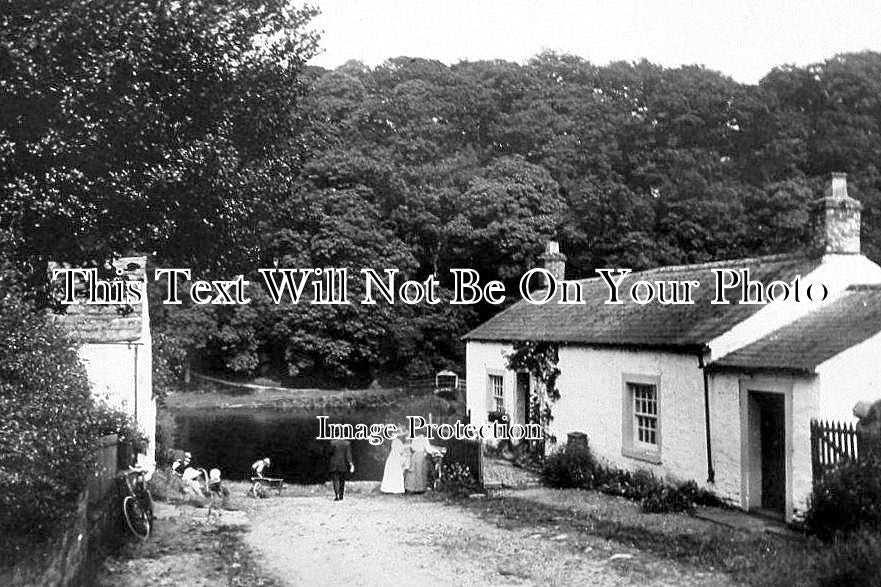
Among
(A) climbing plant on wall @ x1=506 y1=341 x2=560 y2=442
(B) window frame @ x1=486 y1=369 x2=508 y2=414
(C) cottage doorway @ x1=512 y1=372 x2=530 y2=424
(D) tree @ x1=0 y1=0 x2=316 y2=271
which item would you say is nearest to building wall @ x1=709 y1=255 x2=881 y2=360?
(A) climbing plant on wall @ x1=506 y1=341 x2=560 y2=442

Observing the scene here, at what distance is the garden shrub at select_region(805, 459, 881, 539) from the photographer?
10.2 m

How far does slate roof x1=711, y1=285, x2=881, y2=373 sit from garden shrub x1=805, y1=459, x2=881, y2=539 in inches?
81.7

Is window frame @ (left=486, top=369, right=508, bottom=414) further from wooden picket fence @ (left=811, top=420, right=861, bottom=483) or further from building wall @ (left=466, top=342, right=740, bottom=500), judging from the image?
wooden picket fence @ (left=811, top=420, right=861, bottom=483)

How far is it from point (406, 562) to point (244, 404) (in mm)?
29925

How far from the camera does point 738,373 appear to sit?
1438 centimetres

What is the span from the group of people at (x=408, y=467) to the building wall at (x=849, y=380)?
27.7ft

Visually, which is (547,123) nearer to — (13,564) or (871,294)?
(871,294)

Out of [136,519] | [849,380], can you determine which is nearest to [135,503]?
[136,519]

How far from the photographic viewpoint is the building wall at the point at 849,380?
12609 mm

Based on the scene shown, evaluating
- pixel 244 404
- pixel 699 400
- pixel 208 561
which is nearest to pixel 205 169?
pixel 208 561

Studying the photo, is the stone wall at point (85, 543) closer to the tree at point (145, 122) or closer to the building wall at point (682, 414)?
the tree at point (145, 122)

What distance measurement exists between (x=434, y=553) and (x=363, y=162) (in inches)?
1029

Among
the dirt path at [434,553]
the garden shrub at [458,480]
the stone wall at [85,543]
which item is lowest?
the garden shrub at [458,480]

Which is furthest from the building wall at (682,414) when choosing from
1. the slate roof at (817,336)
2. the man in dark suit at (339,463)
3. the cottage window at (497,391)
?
the man in dark suit at (339,463)
